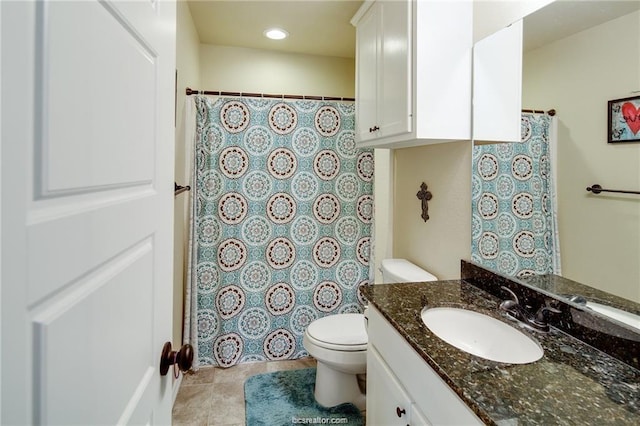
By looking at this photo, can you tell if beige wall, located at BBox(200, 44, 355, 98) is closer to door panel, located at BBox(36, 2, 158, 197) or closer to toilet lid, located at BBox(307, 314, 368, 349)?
toilet lid, located at BBox(307, 314, 368, 349)

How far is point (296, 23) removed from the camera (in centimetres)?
252

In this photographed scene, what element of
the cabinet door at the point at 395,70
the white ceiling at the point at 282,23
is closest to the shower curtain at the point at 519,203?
the cabinet door at the point at 395,70

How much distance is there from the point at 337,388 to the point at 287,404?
30cm

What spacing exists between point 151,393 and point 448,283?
49.1 inches

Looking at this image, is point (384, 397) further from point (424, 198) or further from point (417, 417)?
point (424, 198)

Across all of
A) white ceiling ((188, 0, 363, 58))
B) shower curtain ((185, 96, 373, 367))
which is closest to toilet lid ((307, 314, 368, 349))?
shower curtain ((185, 96, 373, 367))

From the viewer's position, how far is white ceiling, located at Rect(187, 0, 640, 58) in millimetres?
1269

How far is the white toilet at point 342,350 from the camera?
1.81m

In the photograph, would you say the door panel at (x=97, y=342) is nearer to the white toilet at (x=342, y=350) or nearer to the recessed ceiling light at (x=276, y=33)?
the white toilet at (x=342, y=350)

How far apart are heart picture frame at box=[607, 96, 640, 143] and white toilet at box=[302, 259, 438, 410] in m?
1.05

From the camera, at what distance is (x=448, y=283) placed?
5.17ft

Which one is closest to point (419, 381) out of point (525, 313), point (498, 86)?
point (525, 313)

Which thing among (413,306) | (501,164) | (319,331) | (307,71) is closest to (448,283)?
(413,306)

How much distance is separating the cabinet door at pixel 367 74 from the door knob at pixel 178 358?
1461mm
